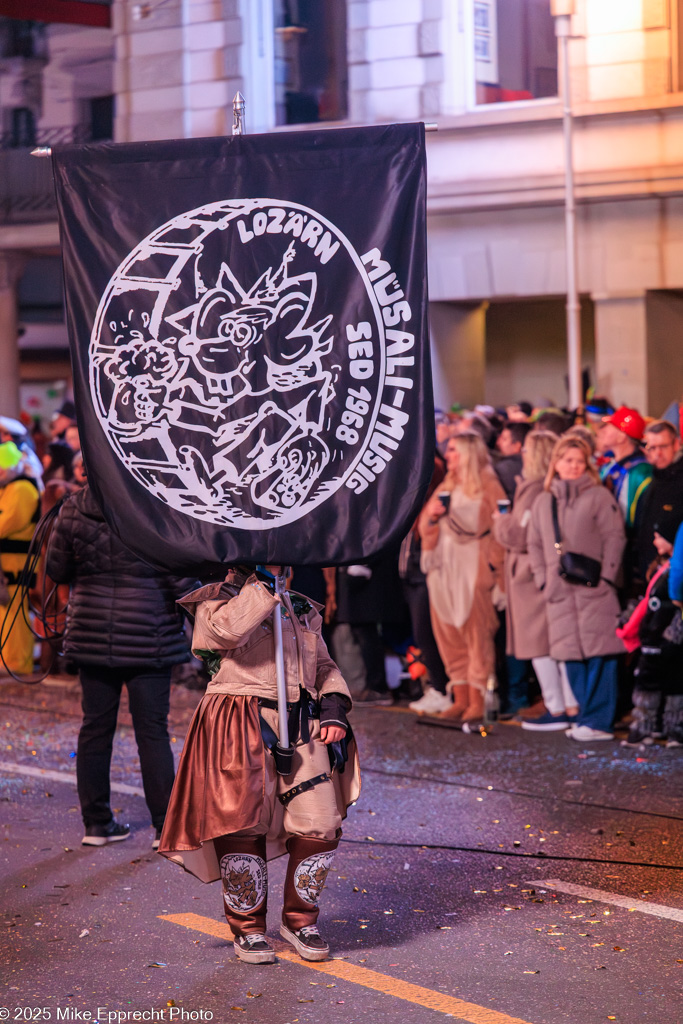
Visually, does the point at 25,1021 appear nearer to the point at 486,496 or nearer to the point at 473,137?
the point at 486,496

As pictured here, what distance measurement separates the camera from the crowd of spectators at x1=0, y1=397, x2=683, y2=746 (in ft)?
30.3

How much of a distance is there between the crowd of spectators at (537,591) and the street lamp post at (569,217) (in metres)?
5.28

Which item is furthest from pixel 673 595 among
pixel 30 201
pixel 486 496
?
pixel 30 201

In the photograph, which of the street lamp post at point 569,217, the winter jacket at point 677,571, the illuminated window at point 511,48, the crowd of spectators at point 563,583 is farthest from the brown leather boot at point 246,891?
the illuminated window at point 511,48

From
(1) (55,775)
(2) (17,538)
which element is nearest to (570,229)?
(2) (17,538)

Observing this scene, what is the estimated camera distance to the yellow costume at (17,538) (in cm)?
1182

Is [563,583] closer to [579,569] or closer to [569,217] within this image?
[579,569]

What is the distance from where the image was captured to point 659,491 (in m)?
9.30

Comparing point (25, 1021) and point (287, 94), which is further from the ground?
point (287, 94)

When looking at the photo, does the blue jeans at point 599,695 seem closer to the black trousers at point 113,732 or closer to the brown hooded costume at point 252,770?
the black trousers at point 113,732

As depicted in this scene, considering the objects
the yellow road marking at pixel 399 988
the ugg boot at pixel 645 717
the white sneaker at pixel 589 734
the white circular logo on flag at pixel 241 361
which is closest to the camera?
the yellow road marking at pixel 399 988

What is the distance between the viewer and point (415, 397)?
5449 millimetres

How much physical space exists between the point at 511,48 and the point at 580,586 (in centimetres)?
1116

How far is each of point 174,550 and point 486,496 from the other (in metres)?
4.93
